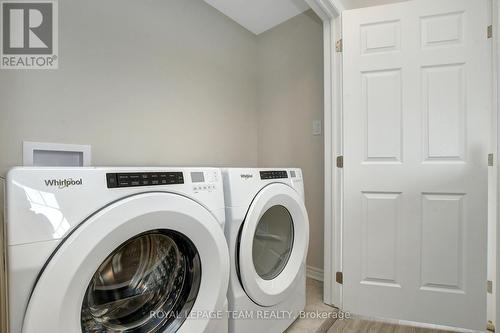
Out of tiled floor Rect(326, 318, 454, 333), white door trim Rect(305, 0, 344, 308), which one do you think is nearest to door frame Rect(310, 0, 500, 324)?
white door trim Rect(305, 0, 344, 308)

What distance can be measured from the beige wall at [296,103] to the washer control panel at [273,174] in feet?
2.69

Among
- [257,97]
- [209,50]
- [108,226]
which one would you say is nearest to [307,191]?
[257,97]

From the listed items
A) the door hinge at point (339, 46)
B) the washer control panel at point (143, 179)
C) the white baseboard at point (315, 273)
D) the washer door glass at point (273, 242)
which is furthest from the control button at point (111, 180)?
the white baseboard at point (315, 273)

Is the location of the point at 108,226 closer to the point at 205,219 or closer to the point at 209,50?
the point at 205,219

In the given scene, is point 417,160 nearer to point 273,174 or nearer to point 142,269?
point 273,174

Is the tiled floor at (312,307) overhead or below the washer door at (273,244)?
below

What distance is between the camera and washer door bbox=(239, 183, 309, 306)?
1112 mm

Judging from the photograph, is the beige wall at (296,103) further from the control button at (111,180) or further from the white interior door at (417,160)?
the control button at (111,180)

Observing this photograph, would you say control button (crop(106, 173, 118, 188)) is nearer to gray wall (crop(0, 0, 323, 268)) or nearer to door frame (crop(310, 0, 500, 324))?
gray wall (crop(0, 0, 323, 268))

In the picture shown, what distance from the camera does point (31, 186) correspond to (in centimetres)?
61

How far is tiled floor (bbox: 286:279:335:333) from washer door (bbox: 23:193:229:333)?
2.43 ft

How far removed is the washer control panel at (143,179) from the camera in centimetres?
74

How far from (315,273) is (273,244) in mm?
919

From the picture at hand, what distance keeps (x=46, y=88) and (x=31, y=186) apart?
93cm
